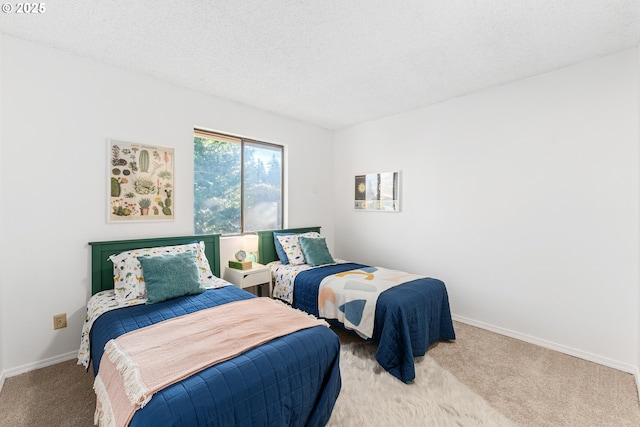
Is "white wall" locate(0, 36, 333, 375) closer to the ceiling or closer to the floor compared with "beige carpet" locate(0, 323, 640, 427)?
closer to the ceiling

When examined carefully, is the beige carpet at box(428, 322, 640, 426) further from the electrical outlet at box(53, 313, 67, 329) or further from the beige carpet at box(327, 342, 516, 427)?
the electrical outlet at box(53, 313, 67, 329)

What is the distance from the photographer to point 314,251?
3541mm

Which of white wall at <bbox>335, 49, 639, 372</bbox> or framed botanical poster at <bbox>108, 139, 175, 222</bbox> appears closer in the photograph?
white wall at <bbox>335, 49, 639, 372</bbox>

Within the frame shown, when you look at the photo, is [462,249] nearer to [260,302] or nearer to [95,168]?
[260,302]

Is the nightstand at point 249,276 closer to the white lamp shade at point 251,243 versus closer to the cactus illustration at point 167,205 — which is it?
the white lamp shade at point 251,243

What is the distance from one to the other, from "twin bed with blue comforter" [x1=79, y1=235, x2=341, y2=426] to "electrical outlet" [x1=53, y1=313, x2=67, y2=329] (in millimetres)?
449

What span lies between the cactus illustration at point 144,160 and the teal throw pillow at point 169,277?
2.96 ft

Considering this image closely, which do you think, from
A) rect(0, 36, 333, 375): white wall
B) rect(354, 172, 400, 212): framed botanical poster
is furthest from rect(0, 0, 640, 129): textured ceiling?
rect(354, 172, 400, 212): framed botanical poster

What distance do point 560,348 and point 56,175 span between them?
4.56 metres

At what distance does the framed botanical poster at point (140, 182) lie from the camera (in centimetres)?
262

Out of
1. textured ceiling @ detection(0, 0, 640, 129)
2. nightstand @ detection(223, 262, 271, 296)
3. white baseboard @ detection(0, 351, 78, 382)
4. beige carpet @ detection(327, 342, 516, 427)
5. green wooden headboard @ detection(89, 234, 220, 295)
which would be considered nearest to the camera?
beige carpet @ detection(327, 342, 516, 427)

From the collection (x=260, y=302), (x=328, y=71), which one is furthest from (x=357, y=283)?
(x=328, y=71)

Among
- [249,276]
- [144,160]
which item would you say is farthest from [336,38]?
[249,276]

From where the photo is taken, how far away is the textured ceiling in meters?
1.84
